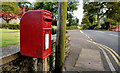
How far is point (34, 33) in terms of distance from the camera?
1840mm

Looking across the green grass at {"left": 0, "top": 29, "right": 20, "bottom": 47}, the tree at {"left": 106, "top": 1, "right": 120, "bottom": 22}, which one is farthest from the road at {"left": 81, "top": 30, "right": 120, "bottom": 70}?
the tree at {"left": 106, "top": 1, "right": 120, "bottom": 22}

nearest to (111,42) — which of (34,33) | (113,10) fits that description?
(34,33)

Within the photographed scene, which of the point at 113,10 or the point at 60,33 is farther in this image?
the point at 113,10

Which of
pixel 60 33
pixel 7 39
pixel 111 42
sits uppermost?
pixel 60 33

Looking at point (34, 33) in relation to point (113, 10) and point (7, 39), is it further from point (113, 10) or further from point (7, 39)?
point (113, 10)

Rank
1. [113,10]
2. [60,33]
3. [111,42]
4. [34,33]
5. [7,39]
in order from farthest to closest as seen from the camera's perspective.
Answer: [113,10], [111,42], [7,39], [60,33], [34,33]

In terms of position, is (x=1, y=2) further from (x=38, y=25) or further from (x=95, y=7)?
(x=95, y=7)

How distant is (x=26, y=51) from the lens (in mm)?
1920

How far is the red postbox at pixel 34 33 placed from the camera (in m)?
1.80

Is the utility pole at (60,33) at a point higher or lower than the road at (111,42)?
higher

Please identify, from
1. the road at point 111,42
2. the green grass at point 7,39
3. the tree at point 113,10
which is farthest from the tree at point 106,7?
the green grass at point 7,39

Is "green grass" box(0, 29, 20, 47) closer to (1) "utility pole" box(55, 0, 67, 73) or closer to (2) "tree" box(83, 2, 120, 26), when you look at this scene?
(1) "utility pole" box(55, 0, 67, 73)

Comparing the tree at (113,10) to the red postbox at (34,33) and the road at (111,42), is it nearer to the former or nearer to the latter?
the road at (111,42)

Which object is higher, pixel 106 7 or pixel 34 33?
pixel 106 7
